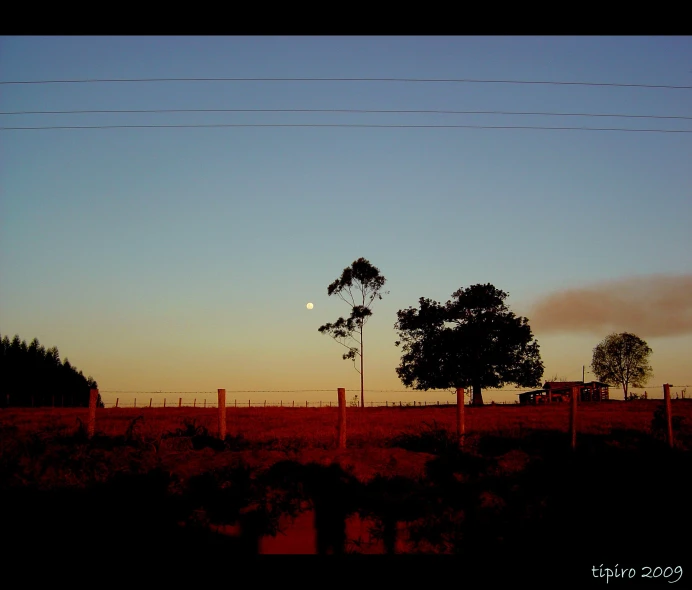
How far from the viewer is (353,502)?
10891 millimetres

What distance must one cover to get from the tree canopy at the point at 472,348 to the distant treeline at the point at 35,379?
45.6 m

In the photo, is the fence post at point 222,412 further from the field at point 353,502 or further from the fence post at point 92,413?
the fence post at point 92,413

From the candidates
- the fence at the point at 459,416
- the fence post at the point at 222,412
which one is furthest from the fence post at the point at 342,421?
the fence post at the point at 222,412

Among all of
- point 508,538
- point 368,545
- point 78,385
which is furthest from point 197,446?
point 78,385

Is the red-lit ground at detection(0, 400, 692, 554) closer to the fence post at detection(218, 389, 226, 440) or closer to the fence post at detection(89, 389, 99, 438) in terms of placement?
the fence post at detection(89, 389, 99, 438)

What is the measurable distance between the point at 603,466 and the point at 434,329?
46990 mm

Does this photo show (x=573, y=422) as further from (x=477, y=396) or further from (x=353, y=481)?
(x=477, y=396)

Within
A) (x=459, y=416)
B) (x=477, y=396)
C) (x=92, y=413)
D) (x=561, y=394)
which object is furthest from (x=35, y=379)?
(x=459, y=416)

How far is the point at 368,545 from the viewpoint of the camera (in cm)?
1022

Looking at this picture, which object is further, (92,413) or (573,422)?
(92,413)

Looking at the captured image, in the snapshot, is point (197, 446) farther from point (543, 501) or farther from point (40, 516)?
point (543, 501)

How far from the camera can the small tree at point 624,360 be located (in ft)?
344

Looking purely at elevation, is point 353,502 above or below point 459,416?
below

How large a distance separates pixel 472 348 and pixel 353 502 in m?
47.7
